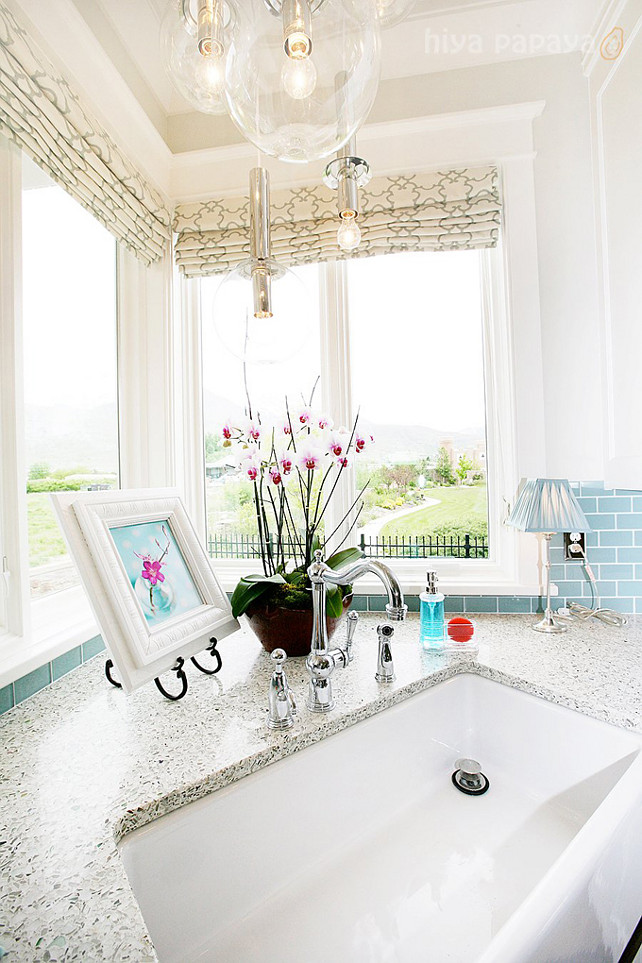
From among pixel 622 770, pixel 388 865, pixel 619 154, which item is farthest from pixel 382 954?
pixel 619 154

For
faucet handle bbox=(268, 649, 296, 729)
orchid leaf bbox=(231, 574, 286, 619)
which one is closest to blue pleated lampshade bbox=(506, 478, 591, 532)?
orchid leaf bbox=(231, 574, 286, 619)

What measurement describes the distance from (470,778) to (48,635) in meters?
1.07

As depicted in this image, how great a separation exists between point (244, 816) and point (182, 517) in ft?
2.29

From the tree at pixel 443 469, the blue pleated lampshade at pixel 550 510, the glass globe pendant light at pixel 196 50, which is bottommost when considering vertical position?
the blue pleated lampshade at pixel 550 510

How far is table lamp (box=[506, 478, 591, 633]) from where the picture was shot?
1434 millimetres

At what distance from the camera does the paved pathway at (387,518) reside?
180cm

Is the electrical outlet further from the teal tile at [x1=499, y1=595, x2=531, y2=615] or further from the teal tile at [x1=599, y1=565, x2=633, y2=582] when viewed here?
the teal tile at [x1=499, y1=595, x2=531, y2=615]

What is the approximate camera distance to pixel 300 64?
0.54 metres

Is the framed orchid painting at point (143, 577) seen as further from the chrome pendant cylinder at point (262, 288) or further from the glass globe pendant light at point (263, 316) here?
the chrome pendant cylinder at point (262, 288)

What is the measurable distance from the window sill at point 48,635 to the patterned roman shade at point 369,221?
1211 mm

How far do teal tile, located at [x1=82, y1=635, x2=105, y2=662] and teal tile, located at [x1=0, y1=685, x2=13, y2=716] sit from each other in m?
0.26

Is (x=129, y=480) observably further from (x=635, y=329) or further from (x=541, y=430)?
(x=635, y=329)

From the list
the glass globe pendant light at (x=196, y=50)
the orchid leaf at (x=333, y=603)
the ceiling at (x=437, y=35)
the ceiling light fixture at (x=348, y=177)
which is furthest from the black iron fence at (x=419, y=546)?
the ceiling at (x=437, y=35)

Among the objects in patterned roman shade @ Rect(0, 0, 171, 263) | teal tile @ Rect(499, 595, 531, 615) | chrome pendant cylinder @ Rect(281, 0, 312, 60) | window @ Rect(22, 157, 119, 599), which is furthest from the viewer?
teal tile @ Rect(499, 595, 531, 615)
